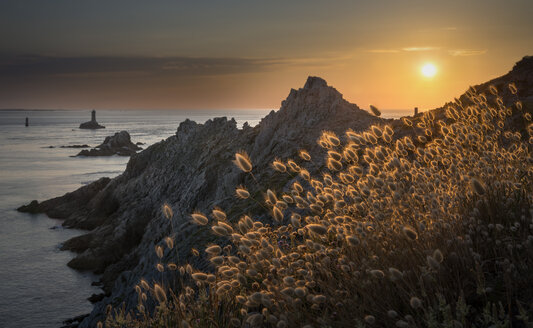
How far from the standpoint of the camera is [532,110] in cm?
1223

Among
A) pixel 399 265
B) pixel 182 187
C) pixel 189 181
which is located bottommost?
pixel 182 187

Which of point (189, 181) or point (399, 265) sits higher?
point (399, 265)

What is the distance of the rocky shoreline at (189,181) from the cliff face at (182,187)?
0.15ft

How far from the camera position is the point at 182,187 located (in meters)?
24.2

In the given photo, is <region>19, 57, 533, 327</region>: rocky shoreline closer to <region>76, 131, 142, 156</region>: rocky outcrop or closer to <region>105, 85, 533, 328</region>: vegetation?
<region>105, 85, 533, 328</region>: vegetation

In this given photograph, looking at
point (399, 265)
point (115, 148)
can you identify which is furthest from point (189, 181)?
point (115, 148)

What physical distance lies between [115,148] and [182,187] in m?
78.3

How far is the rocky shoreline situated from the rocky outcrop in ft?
191

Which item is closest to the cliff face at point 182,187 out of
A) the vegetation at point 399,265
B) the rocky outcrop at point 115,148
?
the vegetation at point 399,265

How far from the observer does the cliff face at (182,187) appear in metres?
15.2

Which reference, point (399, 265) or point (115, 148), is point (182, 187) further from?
point (115, 148)

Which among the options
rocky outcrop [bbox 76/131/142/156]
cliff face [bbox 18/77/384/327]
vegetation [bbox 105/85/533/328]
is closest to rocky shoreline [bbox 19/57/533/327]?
cliff face [bbox 18/77/384/327]

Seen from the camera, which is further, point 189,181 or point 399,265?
point 189,181

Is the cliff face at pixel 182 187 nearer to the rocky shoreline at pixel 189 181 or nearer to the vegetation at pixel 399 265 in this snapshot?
the rocky shoreline at pixel 189 181
